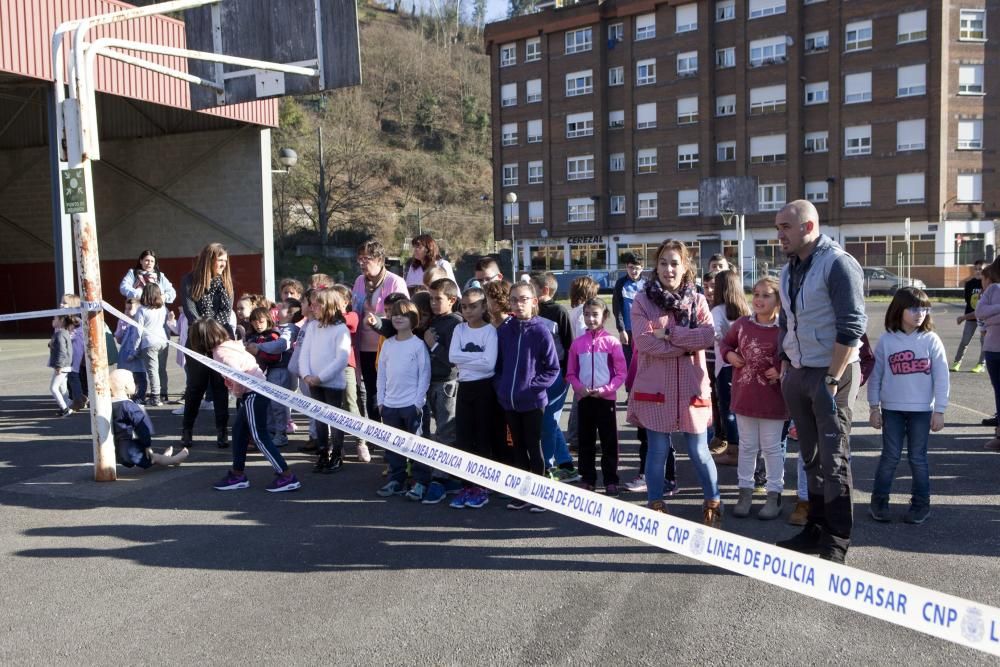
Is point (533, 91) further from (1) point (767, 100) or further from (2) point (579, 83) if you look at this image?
(1) point (767, 100)

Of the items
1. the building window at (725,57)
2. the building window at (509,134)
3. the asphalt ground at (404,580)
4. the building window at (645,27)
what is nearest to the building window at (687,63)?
the building window at (725,57)

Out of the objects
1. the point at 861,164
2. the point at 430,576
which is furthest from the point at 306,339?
the point at 861,164

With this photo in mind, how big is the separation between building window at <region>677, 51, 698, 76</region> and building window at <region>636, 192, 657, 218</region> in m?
7.83

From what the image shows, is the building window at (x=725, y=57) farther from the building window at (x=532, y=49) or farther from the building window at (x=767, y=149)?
the building window at (x=532, y=49)

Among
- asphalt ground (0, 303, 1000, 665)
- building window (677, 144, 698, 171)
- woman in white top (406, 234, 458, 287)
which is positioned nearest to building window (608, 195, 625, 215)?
building window (677, 144, 698, 171)

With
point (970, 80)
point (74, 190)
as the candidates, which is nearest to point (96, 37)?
point (74, 190)

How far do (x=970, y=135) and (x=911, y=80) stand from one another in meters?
4.50

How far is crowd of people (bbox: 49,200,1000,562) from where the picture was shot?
4984 millimetres

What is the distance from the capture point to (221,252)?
841cm

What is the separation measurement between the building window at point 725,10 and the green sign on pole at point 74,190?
165ft

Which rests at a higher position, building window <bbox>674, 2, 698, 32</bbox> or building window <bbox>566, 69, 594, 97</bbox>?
building window <bbox>674, 2, 698, 32</bbox>

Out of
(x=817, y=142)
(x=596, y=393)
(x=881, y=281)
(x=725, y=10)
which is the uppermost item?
(x=725, y=10)

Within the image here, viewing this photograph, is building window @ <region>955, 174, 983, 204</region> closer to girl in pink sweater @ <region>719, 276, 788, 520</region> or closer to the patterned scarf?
girl in pink sweater @ <region>719, 276, 788, 520</region>

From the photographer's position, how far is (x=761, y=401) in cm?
579
